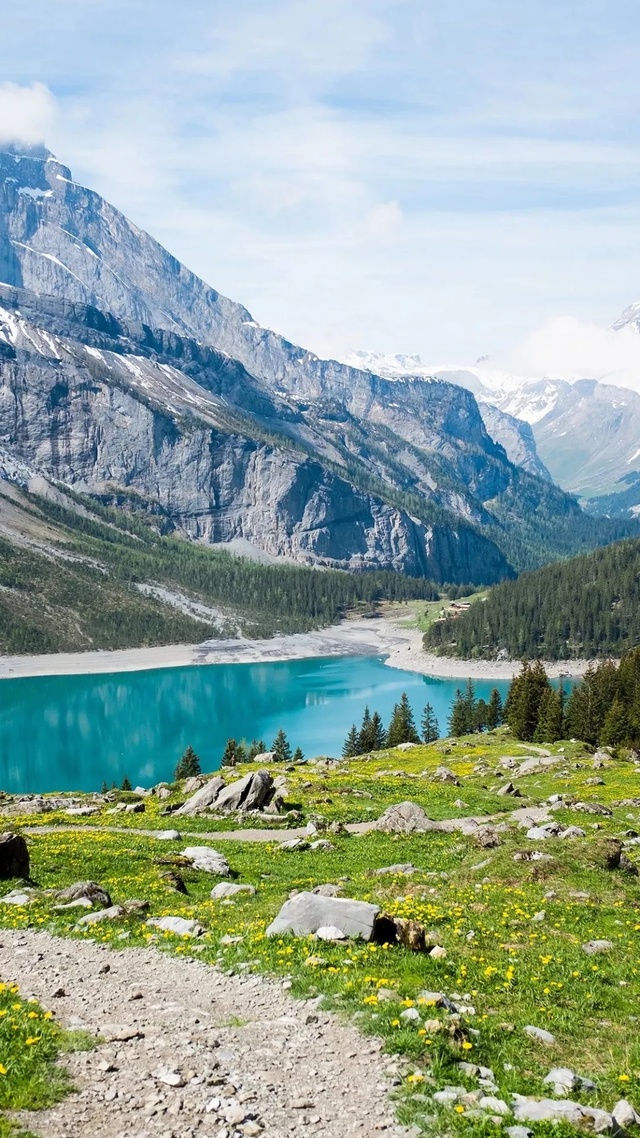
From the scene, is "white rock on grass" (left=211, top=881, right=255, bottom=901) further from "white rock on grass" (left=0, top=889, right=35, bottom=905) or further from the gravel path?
the gravel path

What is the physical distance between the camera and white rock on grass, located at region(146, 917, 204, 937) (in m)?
17.9

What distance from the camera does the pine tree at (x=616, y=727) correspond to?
77.9m

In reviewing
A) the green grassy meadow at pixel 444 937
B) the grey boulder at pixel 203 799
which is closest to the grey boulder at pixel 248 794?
the grey boulder at pixel 203 799

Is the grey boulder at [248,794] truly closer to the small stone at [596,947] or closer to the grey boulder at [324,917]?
the grey boulder at [324,917]

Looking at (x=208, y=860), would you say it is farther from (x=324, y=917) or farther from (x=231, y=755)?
(x=231, y=755)

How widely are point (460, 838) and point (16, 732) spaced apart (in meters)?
137

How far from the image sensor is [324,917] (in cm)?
1736

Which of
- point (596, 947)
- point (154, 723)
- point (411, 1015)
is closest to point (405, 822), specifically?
point (596, 947)

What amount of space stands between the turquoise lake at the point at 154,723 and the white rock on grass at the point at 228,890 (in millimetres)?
94634

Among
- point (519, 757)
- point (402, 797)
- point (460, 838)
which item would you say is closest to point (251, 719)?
point (519, 757)

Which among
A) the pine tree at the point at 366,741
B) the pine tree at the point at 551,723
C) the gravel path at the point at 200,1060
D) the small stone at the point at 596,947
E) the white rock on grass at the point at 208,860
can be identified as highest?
the gravel path at the point at 200,1060

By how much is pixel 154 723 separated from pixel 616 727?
103 meters

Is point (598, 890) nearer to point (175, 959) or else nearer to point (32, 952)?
point (175, 959)

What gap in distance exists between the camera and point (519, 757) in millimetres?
69312
